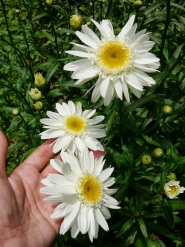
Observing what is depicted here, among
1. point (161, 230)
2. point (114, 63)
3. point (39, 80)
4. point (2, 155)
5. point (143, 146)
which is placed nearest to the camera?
point (114, 63)

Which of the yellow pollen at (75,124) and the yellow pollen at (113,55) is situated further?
the yellow pollen at (75,124)

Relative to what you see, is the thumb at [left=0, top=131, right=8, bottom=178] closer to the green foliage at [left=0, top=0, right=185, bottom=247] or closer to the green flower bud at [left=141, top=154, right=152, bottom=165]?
the green foliage at [left=0, top=0, right=185, bottom=247]

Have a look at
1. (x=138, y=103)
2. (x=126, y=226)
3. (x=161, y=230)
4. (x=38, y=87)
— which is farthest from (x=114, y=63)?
(x=161, y=230)

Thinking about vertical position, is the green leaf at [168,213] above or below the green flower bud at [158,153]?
below

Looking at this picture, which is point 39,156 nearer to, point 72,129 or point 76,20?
point 72,129

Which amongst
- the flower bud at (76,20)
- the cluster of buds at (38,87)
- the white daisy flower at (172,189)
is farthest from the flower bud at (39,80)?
the white daisy flower at (172,189)

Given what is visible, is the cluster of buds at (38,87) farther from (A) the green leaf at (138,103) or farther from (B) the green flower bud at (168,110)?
(B) the green flower bud at (168,110)

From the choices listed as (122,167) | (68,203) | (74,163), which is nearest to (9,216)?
(68,203)
